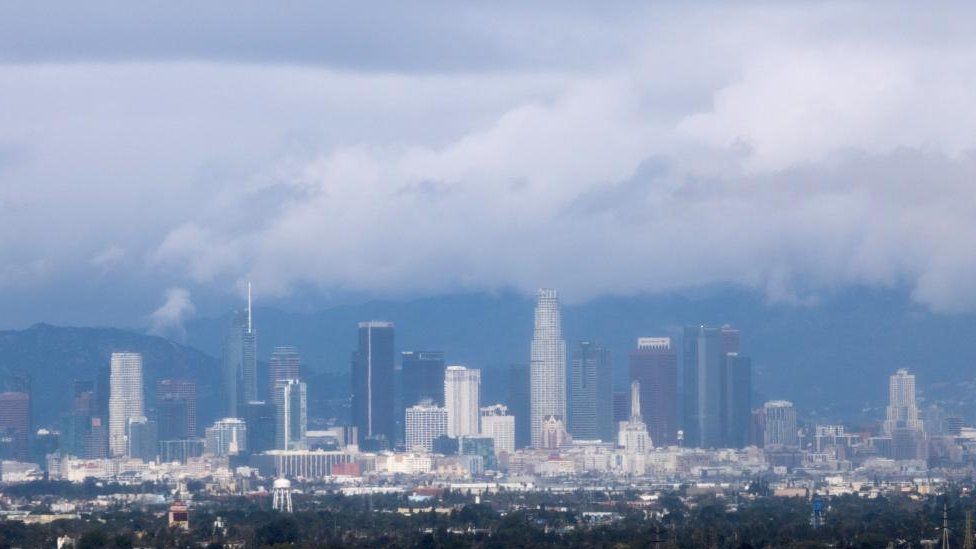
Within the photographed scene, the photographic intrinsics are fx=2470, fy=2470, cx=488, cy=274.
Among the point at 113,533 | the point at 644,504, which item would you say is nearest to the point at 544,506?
the point at 644,504

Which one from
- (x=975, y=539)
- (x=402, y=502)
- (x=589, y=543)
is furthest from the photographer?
(x=402, y=502)

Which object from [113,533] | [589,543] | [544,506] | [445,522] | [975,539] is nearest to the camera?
[975,539]

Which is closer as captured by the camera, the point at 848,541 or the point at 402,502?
the point at 848,541

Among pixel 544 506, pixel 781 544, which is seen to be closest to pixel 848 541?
pixel 781 544

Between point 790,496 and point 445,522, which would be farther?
point 790,496

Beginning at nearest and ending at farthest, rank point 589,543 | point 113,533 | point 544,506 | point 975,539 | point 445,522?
point 975,539
point 589,543
point 113,533
point 445,522
point 544,506

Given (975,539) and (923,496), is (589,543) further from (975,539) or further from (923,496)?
(923,496)

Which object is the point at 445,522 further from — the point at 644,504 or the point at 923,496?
the point at 923,496

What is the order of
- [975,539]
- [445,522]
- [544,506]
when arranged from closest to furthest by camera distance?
1. [975,539]
2. [445,522]
3. [544,506]
